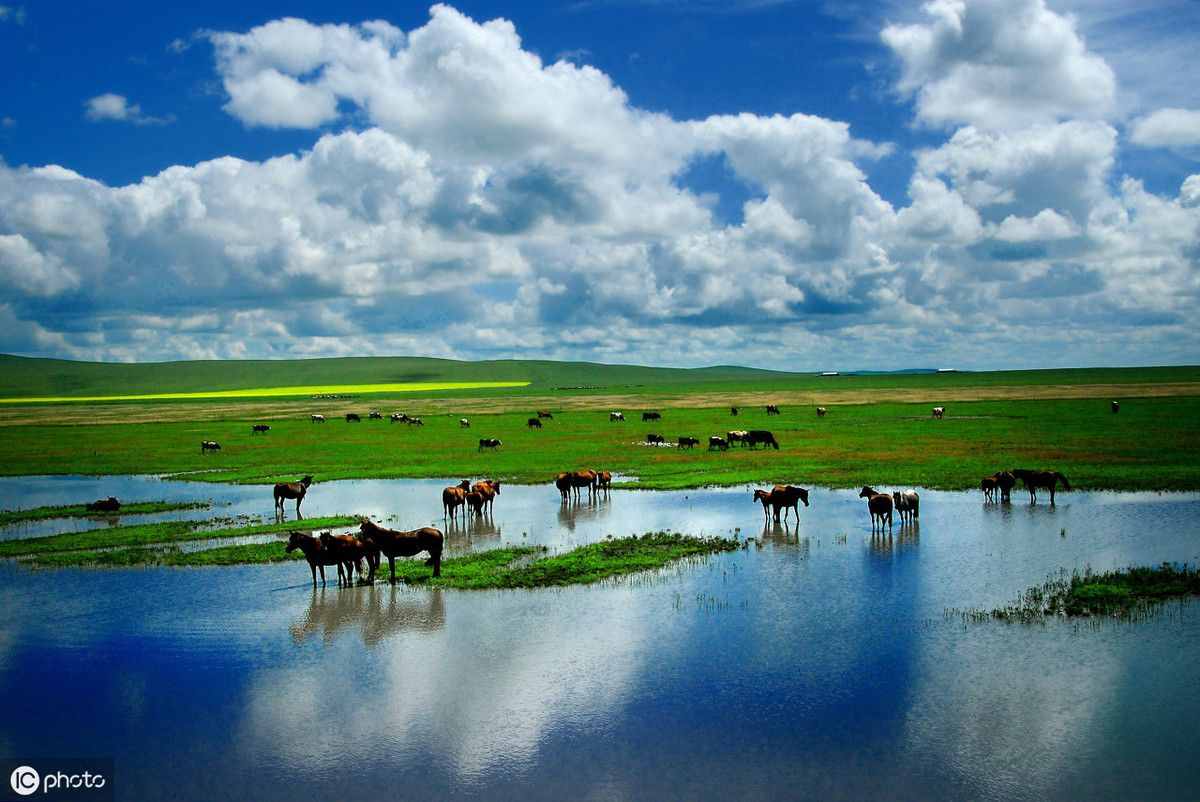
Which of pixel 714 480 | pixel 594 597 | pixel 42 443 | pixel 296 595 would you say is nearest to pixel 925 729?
pixel 594 597

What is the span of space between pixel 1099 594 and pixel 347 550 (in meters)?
17.3

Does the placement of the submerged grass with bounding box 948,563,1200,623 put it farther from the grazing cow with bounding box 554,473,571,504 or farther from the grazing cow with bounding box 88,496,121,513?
the grazing cow with bounding box 88,496,121,513

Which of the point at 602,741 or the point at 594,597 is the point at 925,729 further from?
the point at 594,597

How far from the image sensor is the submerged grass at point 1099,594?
16.4 m

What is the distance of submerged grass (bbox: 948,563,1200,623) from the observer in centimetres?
1644

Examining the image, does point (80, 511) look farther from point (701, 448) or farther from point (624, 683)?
point (701, 448)

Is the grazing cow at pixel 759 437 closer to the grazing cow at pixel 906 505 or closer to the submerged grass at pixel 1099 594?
the grazing cow at pixel 906 505

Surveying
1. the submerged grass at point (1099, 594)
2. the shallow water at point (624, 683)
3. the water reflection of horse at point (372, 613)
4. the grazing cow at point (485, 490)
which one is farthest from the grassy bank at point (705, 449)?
the water reflection of horse at point (372, 613)

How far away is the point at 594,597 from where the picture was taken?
61.5 feet

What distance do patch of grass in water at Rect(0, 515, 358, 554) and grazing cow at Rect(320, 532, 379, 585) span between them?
25.5ft

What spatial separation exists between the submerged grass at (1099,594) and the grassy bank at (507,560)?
824cm

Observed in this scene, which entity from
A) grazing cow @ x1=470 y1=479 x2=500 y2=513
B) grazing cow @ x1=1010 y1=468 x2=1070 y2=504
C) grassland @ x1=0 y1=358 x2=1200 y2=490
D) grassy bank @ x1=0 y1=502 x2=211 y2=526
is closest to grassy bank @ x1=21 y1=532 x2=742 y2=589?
grazing cow @ x1=470 y1=479 x2=500 y2=513

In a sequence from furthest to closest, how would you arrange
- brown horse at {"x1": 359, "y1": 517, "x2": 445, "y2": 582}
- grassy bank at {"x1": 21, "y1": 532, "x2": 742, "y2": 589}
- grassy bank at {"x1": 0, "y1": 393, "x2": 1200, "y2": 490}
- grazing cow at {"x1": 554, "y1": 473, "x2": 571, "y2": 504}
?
grassy bank at {"x1": 0, "y1": 393, "x2": 1200, "y2": 490} → grazing cow at {"x1": 554, "y1": 473, "x2": 571, "y2": 504} → brown horse at {"x1": 359, "y1": 517, "x2": 445, "y2": 582} → grassy bank at {"x1": 21, "y1": 532, "x2": 742, "y2": 589}

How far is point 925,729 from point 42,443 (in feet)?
264
